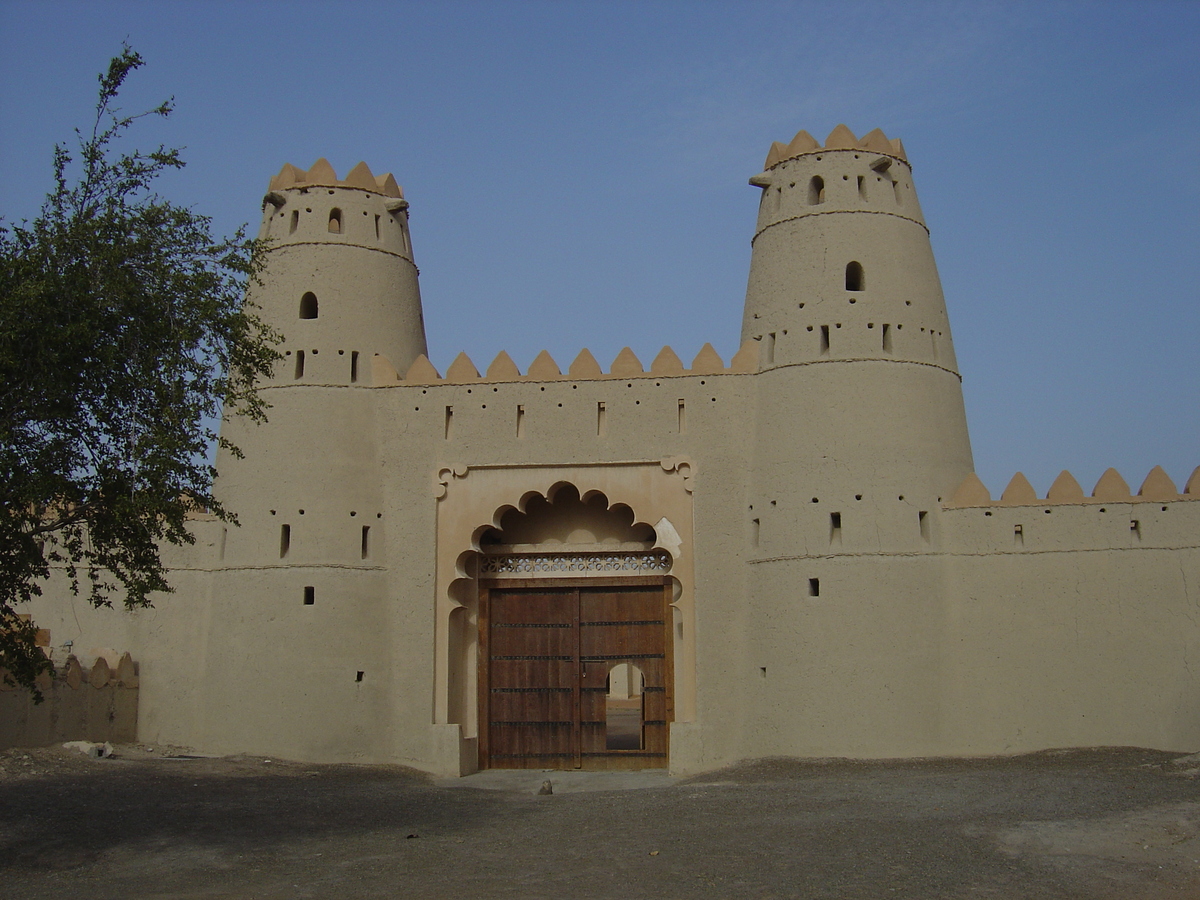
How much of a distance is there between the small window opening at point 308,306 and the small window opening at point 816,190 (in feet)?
28.2

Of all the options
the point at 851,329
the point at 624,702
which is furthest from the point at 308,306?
the point at 624,702

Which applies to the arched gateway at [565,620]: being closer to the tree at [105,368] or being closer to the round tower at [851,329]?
the round tower at [851,329]

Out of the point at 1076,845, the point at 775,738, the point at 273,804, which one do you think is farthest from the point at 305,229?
the point at 1076,845

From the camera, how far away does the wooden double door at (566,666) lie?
20.4 m

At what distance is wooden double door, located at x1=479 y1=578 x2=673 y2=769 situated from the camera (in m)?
20.4

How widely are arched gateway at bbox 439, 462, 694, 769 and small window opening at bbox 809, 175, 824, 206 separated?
16.2 feet

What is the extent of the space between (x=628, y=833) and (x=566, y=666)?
711 cm

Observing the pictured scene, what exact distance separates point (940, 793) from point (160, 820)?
9.29 metres

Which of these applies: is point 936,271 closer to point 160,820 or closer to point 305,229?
point 305,229

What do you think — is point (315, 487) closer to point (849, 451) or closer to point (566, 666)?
point (566, 666)

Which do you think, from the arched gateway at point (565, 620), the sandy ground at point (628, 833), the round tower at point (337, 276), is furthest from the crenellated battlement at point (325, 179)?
the sandy ground at point (628, 833)

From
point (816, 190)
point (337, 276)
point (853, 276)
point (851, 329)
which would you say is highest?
point (816, 190)

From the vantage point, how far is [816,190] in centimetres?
2056

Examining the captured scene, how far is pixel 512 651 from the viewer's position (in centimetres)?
2081
